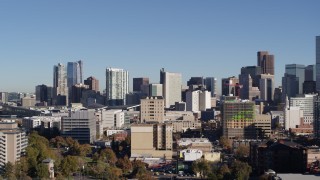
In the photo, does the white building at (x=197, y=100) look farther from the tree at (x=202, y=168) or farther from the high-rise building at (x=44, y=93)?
the tree at (x=202, y=168)

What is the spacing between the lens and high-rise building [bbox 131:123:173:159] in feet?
84.9

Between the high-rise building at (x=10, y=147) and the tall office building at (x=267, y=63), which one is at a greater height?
the tall office building at (x=267, y=63)

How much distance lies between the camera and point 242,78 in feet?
208

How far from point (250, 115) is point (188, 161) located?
393 inches

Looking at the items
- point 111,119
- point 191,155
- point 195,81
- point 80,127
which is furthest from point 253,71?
point 191,155

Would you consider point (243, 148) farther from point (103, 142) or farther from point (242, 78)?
point (242, 78)

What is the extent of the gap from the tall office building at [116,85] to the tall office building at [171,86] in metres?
4.98

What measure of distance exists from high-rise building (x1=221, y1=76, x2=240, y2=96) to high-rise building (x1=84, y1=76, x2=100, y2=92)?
53.6 ft

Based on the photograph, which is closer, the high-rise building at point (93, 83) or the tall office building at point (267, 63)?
the tall office building at point (267, 63)

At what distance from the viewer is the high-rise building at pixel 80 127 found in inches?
1328

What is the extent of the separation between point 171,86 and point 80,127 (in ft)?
96.4

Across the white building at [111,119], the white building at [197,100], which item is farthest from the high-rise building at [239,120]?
the white building at [197,100]

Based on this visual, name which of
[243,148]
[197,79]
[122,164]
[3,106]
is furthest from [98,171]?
[197,79]

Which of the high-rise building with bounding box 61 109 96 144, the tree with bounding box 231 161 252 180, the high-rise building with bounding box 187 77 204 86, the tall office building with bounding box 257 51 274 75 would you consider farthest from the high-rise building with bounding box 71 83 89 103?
the tree with bounding box 231 161 252 180
